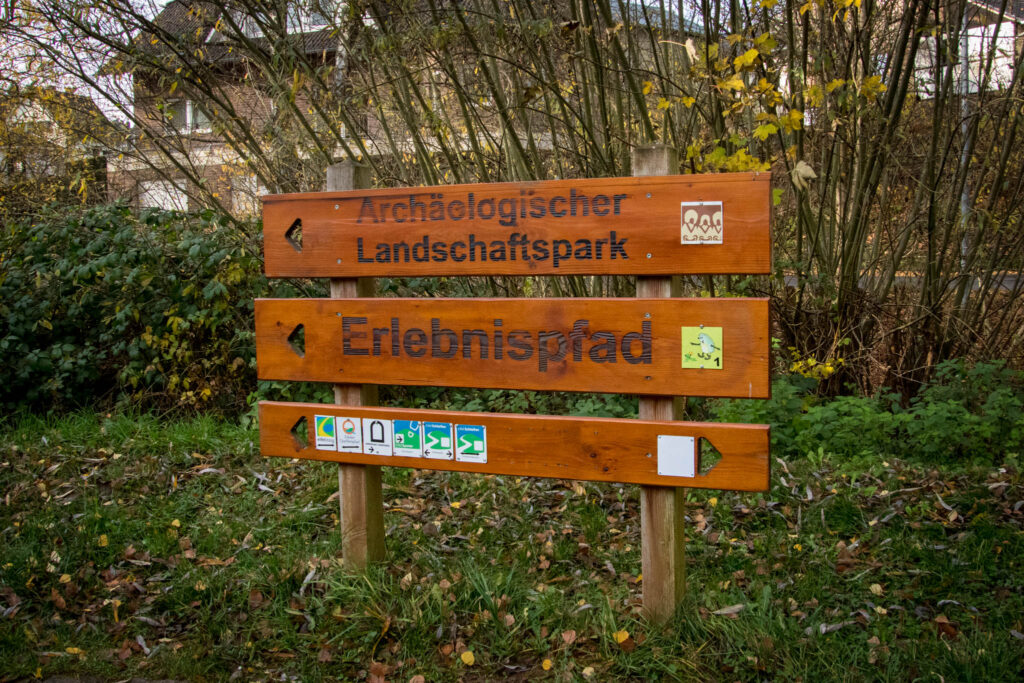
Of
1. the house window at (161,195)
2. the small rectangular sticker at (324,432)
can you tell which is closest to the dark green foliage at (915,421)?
the small rectangular sticker at (324,432)

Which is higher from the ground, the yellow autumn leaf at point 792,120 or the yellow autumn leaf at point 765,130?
the yellow autumn leaf at point 792,120

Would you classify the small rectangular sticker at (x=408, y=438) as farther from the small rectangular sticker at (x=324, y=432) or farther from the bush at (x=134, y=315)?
the bush at (x=134, y=315)

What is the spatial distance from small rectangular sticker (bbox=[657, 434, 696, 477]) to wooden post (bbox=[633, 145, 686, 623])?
10cm

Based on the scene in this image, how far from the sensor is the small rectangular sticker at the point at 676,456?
9.61 feet

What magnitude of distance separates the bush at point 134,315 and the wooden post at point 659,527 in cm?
386

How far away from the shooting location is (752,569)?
3523 mm

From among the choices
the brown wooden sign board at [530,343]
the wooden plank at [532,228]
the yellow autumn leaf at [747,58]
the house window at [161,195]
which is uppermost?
the yellow autumn leaf at [747,58]

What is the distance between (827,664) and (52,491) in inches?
165

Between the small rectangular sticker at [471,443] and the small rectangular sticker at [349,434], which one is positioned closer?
the small rectangular sticker at [471,443]

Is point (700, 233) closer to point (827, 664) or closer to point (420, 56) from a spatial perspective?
point (827, 664)

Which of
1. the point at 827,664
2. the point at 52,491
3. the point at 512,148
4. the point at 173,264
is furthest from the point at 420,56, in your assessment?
the point at 827,664

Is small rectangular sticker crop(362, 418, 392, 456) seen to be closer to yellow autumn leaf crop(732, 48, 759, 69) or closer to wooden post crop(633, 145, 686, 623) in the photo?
wooden post crop(633, 145, 686, 623)

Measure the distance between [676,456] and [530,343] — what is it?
0.66 m

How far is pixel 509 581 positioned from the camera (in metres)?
3.37
